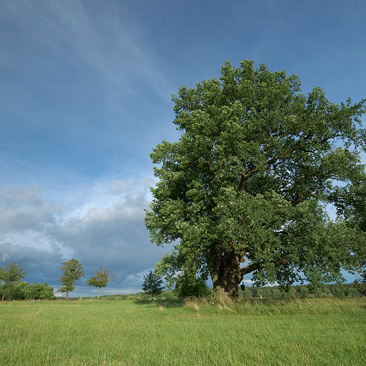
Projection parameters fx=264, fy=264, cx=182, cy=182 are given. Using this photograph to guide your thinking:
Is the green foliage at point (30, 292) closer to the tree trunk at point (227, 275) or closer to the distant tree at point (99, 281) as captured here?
the distant tree at point (99, 281)

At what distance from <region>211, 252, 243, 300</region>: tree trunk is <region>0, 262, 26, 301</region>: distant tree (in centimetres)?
5501

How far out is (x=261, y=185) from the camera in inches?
931

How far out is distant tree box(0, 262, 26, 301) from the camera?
59.2 m

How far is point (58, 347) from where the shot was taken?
6977 millimetres

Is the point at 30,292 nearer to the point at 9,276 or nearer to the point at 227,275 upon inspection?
the point at 9,276

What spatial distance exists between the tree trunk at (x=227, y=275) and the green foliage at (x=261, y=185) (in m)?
0.10

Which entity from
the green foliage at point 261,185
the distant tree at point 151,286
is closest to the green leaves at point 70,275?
the distant tree at point 151,286

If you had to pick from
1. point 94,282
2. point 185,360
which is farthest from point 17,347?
point 94,282

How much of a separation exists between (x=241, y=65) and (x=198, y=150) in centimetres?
956

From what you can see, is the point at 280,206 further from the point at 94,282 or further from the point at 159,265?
the point at 94,282

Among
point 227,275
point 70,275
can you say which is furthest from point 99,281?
point 227,275

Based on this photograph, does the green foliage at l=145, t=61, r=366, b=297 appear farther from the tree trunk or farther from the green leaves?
the green leaves

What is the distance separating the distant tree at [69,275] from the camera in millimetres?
59156

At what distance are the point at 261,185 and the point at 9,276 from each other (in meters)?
62.0
